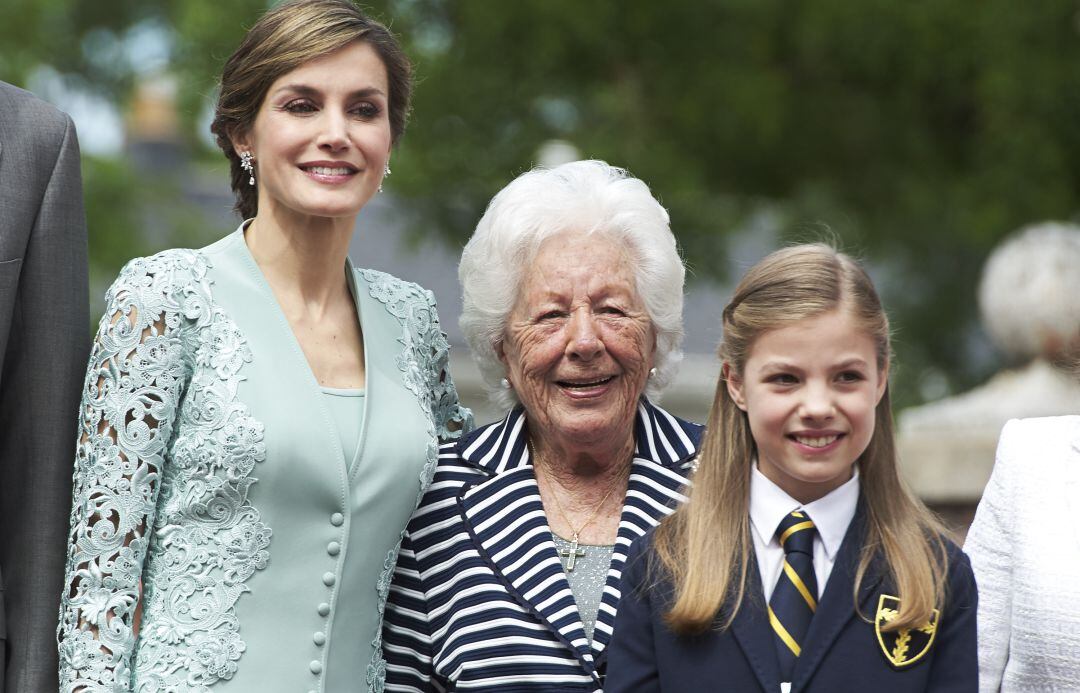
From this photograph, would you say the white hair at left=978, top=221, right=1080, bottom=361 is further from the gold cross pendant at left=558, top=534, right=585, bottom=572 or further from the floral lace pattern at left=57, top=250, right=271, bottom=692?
the floral lace pattern at left=57, top=250, right=271, bottom=692

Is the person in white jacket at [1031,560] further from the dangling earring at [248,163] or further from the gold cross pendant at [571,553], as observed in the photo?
the dangling earring at [248,163]

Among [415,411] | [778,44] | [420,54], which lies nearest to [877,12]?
[778,44]

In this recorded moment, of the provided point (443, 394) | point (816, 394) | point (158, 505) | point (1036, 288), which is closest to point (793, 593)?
point (816, 394)

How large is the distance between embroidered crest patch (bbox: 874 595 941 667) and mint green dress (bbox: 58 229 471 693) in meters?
1.04

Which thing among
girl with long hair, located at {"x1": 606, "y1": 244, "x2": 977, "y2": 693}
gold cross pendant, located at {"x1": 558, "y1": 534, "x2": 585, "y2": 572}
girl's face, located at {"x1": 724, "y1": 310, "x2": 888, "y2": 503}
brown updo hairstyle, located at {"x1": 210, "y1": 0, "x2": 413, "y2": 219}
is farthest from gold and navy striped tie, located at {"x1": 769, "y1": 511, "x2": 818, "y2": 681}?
brown updo hairstyle, located at {"x1": 210, "y1": 0, "x2": 413, "y2": 219}

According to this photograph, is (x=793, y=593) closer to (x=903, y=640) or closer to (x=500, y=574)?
(x=903, y=640)

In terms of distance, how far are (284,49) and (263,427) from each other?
0.79 metres

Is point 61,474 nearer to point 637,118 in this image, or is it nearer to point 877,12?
point 637,118

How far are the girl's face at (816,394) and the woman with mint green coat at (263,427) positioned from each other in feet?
2.63

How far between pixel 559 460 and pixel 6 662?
1.26 metres

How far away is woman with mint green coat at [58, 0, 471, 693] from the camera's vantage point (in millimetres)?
3182

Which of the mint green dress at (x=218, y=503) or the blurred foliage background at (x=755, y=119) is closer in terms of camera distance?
the mint green dress at (x=218, y=503)

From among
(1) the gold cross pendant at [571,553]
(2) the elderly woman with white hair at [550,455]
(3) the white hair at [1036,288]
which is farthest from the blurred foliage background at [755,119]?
(1) the gold cross pendant at [571,553]

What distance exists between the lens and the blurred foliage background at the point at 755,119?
740 cm
